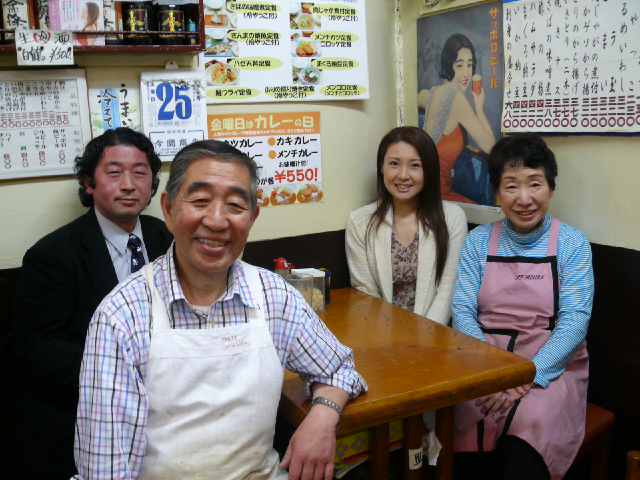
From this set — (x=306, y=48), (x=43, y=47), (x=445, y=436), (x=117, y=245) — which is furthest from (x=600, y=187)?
(x=43, y=47)

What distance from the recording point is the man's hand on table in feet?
4.25

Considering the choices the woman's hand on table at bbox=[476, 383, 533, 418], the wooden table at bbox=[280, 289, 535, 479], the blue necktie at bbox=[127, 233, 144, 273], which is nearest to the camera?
the wooden table at bbox=[280, 289, 535, 479]

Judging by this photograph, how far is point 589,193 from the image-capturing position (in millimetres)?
2127

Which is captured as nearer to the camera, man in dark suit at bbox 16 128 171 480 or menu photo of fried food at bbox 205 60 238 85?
man in dark suit at bbox 16 128 171 480

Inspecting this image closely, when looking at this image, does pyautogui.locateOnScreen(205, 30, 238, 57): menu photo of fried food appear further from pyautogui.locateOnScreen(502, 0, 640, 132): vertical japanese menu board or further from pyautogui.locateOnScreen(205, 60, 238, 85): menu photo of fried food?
pyautogui.locateOnScreen(502, 0, 640, 132): vertical japanese menu board

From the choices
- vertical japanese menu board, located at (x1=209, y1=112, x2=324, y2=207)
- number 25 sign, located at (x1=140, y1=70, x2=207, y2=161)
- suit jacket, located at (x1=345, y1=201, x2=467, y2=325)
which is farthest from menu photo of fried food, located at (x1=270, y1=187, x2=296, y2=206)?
number 25 sign, located at (x1=140, y1=70, x2=207, y2=161)

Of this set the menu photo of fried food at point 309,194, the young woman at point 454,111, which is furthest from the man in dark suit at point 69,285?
the young woman at point 454,111

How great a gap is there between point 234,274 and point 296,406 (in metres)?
0.34

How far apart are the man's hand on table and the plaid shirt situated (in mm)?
89

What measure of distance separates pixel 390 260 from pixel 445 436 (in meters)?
0.91

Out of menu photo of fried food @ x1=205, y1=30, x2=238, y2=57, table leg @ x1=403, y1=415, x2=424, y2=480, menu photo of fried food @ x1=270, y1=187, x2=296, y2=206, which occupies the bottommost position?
table leg @ x1=403, y1=415, x2=424, y2=480

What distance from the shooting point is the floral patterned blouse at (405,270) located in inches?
96.5

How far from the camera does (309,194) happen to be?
2623mm

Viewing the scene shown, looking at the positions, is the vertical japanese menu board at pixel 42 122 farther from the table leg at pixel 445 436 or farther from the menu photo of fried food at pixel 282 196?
the table leg at pixel 445 436
